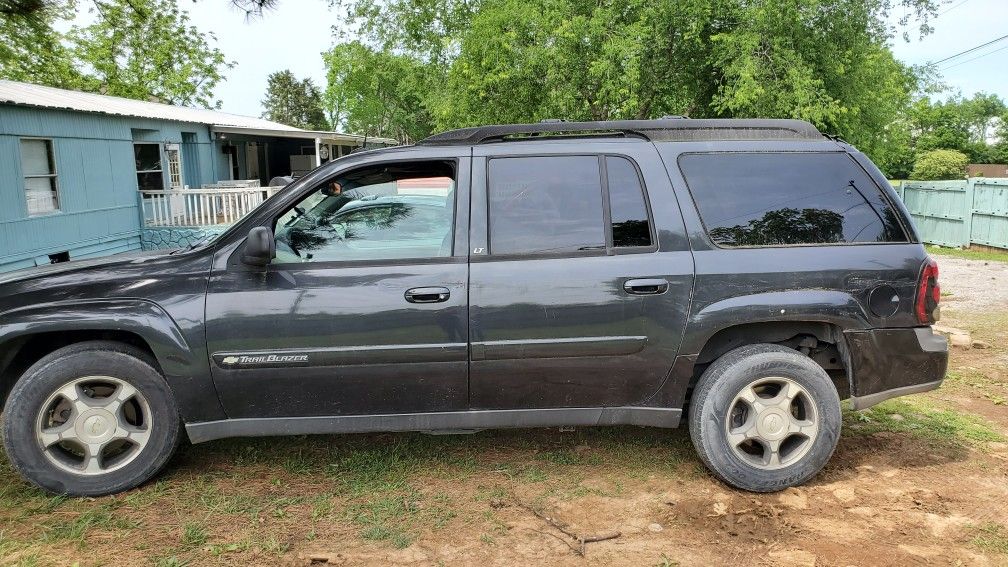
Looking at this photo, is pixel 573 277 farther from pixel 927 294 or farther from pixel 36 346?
pixel 36 346

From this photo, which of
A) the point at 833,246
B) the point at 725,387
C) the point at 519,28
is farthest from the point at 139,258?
the point at 519,28

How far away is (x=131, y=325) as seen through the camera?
11.8ft

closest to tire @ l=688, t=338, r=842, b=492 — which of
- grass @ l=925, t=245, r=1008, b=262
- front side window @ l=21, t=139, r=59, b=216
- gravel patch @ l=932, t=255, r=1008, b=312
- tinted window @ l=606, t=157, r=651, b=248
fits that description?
tinted window @ l=606, t=157, r=651, b=248

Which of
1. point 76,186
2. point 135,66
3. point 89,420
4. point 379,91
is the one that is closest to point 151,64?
point 135,66

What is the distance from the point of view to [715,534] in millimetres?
3359

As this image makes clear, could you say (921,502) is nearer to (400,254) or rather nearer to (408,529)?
(408,529)

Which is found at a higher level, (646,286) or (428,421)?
(646,286)

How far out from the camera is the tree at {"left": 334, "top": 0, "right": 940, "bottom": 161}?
1442 centimetres

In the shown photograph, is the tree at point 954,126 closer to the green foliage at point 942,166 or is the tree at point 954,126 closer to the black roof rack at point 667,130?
the green foliage at point 942,166

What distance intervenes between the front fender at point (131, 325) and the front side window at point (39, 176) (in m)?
10.4

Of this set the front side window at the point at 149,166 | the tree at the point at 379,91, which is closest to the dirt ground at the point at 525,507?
the front side window at the point at 149,166

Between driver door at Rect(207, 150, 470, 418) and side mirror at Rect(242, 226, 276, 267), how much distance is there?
102mm

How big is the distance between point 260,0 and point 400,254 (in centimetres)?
454

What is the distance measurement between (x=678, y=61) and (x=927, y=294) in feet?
44.7
